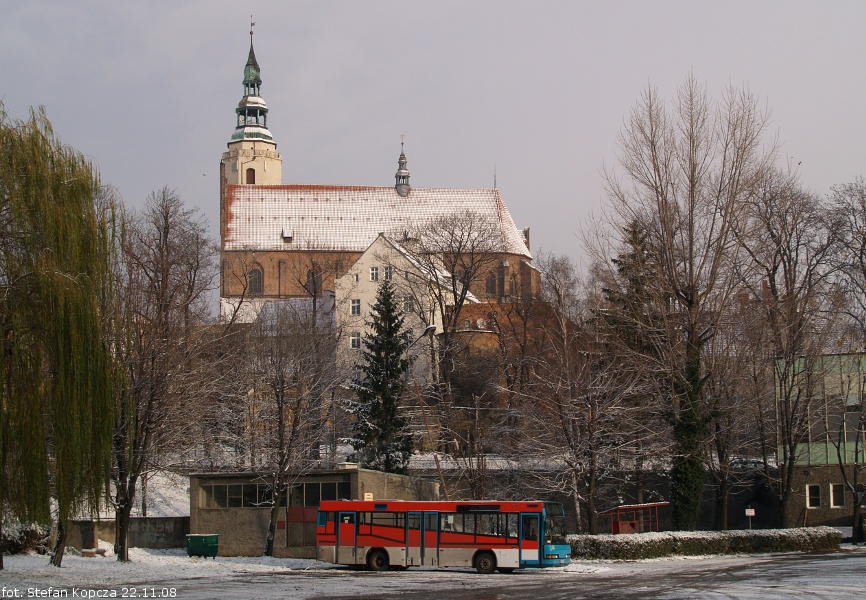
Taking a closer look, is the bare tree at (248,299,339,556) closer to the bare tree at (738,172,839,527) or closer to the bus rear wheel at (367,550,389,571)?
the bus rear wheel at (367,550,389,571)

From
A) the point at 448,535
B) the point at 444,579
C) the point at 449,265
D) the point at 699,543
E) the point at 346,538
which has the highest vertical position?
the point at 449,265

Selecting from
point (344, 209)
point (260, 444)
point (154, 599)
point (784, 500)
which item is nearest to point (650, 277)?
point (784, 500)

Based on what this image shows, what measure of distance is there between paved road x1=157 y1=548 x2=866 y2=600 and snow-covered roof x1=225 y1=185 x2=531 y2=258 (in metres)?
62.7

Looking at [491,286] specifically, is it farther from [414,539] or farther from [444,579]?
[444,579]

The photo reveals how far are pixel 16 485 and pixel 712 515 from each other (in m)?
32.8

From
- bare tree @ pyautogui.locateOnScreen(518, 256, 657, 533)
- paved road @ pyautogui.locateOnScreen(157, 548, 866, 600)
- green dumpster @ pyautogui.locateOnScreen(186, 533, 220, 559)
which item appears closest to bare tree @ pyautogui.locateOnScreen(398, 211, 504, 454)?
bare tree @ pyautogui.locateOnScreen(518, 256, 657, 533)

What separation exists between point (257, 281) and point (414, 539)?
62.4 meters

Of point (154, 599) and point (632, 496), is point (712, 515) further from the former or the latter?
point (154, 599)

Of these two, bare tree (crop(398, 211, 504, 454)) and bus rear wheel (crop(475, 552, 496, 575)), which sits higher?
bare tree (crop(398, 211, 504, 454))

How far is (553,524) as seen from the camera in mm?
29328

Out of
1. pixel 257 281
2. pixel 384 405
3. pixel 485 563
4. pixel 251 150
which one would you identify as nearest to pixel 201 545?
pixel 485 563

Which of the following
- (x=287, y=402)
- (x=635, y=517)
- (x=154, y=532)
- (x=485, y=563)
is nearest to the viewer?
(x=485, y=563)

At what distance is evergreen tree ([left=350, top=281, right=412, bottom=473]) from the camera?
148 ft

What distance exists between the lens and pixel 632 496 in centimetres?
4497
